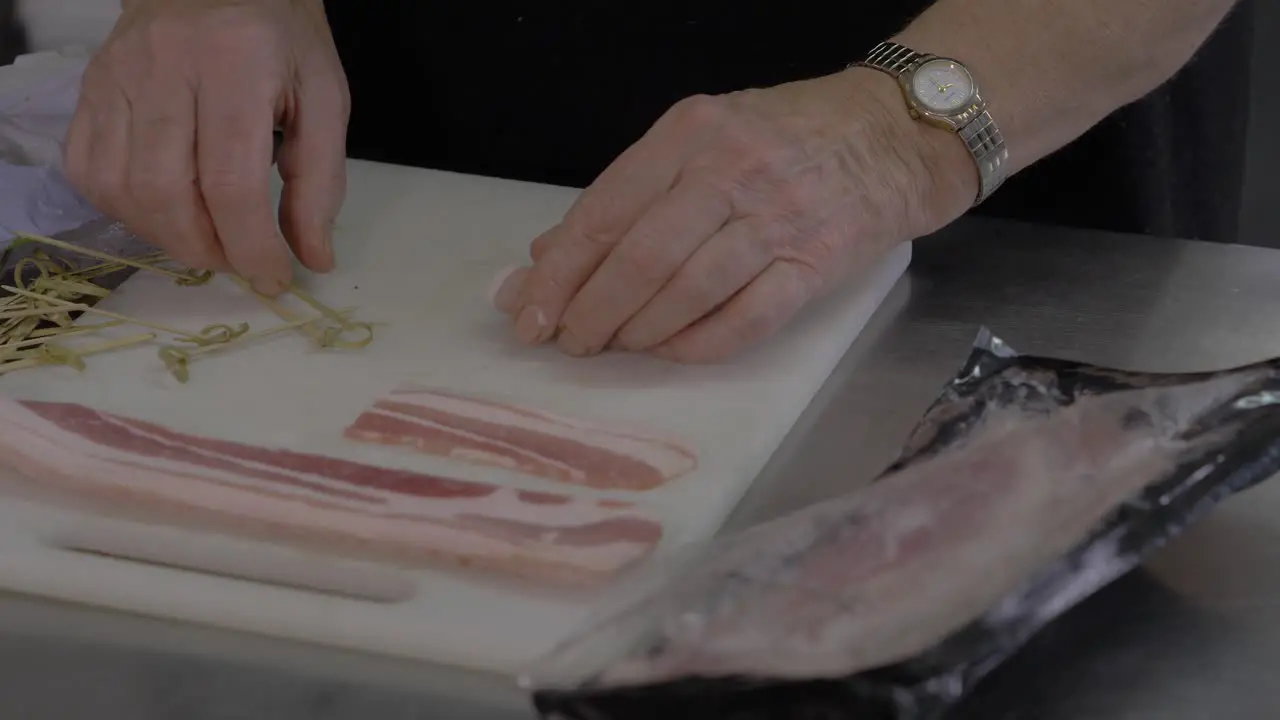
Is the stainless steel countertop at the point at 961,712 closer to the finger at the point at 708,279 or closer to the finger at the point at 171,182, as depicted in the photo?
the finger at the point at 708,279

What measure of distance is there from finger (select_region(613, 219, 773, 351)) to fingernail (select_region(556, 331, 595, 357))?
0.05m

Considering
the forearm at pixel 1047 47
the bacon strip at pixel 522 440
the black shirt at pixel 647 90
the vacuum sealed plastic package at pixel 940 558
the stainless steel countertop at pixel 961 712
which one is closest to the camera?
the vacuum sealed plastic package at pixel 940 558

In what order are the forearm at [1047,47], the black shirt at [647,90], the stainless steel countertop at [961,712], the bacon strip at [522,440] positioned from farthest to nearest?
the black shirt at [647,90]
the forearm at [1047,47]
the bacon strip at [522,440]
the stainless steel countertop at [961,712]

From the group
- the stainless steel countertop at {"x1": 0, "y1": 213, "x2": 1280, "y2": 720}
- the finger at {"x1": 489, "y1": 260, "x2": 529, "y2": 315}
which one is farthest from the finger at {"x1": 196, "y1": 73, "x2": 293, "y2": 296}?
the stainless steel countertop at {"x1": 0, "y1": 213, "x2": 1280, "y2": 720}

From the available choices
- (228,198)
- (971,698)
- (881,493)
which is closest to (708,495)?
(881,493)

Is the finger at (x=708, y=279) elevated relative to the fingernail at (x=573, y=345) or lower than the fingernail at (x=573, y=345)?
elevated

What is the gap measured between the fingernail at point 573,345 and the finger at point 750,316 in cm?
8

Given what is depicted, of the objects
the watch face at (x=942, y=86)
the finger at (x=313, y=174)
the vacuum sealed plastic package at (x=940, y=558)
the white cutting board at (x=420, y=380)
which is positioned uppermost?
the watch face at (x=942, y=86)

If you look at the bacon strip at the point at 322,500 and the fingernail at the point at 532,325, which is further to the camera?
the fingernail at the point at 532,325

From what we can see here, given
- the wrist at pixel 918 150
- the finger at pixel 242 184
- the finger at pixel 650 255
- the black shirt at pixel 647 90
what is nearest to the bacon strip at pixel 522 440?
the finger at pixel 650 255

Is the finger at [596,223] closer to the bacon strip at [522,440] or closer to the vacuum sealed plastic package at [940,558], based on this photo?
the bacon strip at [522,440]

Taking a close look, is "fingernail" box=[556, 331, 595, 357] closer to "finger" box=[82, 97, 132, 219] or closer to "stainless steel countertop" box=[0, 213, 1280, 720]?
"stainless steel countertop" box=[0, 213, 1280, 720]

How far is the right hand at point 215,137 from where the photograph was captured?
132 cm

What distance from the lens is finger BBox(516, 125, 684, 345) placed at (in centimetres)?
122
